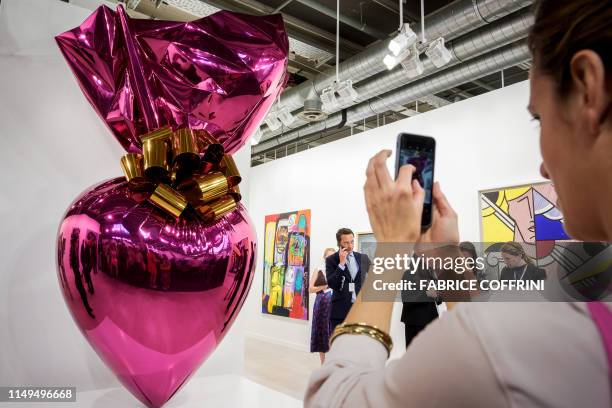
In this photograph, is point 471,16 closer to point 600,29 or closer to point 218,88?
point 218,88

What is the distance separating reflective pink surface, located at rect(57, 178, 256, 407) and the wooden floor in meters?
3.11

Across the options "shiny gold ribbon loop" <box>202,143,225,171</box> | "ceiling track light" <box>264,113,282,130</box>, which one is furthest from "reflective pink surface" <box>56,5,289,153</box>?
"ceiling track light" <box>264,113,282,130</box>

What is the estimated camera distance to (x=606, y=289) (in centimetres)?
109

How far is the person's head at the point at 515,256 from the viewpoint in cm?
352

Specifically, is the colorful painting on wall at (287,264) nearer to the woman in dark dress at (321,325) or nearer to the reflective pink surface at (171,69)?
the woman in dark dress at (321,325)

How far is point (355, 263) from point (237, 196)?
3.26 m

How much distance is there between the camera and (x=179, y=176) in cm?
82

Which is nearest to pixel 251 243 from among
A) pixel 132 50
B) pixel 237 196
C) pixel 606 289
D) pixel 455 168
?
pixel 237 196

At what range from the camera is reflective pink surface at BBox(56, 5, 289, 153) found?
912 mm

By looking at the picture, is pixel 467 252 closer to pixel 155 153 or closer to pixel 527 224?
pixel 155 153

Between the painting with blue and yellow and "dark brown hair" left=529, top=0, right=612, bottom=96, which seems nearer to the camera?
"dark brown hair" left=529, top=0, right=612, bottom=96

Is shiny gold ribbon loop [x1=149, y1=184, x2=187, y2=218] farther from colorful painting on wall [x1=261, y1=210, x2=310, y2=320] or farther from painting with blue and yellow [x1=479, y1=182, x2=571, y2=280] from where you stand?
colorful painting on wall [x1=261, y1=210, x2=310, y2=320]

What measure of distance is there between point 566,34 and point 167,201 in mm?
642

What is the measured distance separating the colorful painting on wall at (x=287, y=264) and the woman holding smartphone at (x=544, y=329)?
5.83 m
